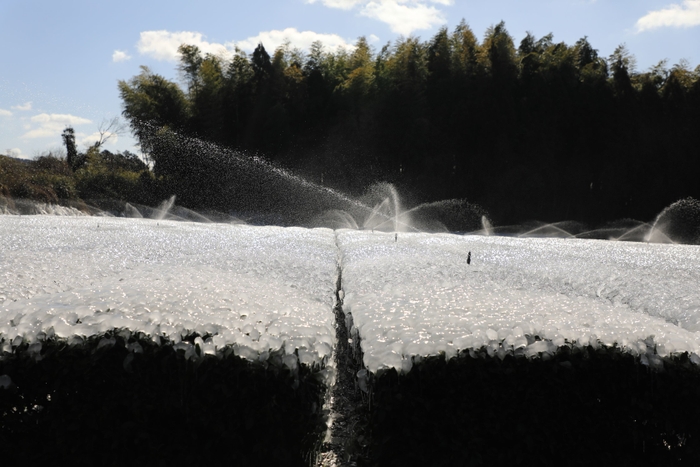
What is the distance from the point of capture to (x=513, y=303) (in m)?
2.48

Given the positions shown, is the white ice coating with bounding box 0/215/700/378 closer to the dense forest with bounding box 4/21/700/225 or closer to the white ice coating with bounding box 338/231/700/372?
the white ice coating with bounding box 338/231/700/372

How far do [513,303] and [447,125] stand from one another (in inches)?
634

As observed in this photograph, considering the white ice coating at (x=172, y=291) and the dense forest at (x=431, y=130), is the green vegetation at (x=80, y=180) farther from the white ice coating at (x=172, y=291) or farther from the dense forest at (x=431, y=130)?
the white ice coating at (x=172, y=291)

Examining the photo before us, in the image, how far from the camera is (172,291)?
92.0 inches

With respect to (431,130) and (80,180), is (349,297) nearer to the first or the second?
(431,130)

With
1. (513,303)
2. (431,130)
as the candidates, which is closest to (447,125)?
(431,130)

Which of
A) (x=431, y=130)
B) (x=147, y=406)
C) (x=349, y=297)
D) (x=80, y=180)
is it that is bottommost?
(x=147, y=406)

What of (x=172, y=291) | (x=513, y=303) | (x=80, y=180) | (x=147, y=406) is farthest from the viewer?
(x=80, y=180)

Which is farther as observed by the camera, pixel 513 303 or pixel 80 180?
pixel 80 180

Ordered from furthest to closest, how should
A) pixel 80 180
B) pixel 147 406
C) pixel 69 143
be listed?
pixel 69 143
pixel 80 180
pixel 147 406

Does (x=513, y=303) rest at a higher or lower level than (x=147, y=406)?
higher

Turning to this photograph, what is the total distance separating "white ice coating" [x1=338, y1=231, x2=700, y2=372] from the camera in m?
1.79

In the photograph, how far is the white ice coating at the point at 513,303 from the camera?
179 cm

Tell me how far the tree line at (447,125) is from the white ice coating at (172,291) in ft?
42.9
